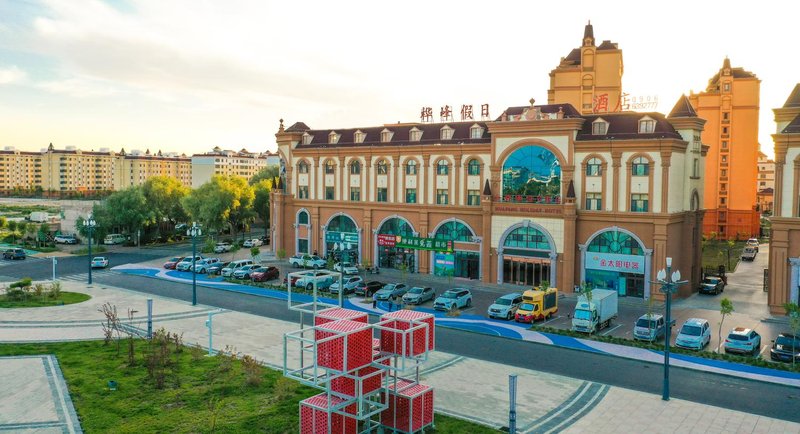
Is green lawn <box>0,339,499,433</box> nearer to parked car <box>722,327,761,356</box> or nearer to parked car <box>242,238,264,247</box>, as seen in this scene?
parked car <box>722,327,761,356</box>

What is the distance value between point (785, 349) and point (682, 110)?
68.8ft

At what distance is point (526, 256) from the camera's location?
4800cm

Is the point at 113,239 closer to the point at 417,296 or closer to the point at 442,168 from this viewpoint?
the point at 442,168

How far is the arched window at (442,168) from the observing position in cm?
5319

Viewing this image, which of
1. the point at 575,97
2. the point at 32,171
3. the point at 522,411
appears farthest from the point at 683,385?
the point at 32,171

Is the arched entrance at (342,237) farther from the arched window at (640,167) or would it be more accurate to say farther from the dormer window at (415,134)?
the arched window at (640,167)

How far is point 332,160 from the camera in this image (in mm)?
60094

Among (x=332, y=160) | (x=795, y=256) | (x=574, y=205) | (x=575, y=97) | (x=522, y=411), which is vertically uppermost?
(x=575, y=97)

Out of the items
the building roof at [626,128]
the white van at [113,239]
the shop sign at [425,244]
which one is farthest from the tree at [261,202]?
the building roof at [626,128]

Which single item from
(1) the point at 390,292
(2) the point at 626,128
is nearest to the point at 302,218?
(1) the point at 390,292

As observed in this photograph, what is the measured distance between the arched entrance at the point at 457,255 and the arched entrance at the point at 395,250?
2475 millimetres

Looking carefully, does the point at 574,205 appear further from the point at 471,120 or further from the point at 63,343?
the point at 63,343

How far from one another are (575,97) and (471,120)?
70.3ft

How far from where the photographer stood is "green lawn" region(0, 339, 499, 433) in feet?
67.7
